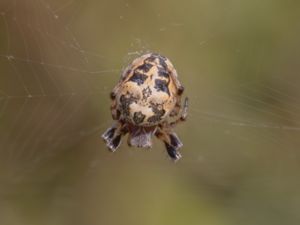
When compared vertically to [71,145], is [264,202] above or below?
below

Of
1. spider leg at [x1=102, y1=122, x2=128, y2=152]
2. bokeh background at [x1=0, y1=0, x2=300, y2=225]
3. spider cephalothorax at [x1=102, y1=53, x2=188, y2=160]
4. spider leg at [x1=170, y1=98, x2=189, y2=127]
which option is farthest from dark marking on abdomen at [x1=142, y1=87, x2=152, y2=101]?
bokeh background at [x1=0, y1=0, x2=300, y2=225]

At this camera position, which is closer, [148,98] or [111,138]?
[148,98]

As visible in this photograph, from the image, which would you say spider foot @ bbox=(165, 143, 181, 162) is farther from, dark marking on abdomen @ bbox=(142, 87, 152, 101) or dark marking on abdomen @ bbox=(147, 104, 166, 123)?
dark marking on abdomen @ bbox=(142, 87, 152, 101)

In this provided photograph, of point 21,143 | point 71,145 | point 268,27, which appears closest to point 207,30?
point 268,27

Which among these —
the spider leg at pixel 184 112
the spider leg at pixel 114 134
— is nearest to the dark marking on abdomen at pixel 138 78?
the spider leg at pixel 184 112

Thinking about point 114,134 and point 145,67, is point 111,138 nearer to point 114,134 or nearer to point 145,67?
point 114,134

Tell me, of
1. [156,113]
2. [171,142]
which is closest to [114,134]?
[171,142]

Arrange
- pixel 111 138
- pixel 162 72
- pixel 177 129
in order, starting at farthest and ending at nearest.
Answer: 1. pixel 177 129
2. pixel 111 138
3. pixel 162 72

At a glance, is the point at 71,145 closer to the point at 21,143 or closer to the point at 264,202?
the point at 21,143
